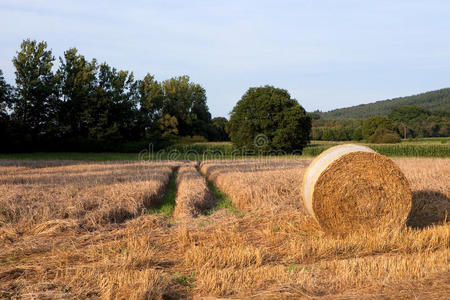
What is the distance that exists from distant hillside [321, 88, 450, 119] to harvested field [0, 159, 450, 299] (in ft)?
394

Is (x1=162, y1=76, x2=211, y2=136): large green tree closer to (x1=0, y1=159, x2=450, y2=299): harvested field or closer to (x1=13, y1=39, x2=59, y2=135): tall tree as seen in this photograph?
(x1=13, y1=39, x2=59, y2=135): tall tree

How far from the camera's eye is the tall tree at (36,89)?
160 feet

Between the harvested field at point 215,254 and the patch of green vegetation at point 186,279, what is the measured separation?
0.06 feet

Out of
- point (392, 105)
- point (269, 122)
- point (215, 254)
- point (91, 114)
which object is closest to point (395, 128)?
point (269, 122)

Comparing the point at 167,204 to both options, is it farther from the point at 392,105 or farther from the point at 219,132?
the point at 392,105

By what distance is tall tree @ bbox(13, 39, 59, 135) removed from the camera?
48844mm

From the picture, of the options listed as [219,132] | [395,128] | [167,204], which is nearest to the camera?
[167,204]

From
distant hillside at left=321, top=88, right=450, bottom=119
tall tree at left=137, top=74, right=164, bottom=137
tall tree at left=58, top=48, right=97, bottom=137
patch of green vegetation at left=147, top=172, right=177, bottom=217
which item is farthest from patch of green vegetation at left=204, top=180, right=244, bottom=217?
distant hillside at left=321, top=88, right=450, bottom=119

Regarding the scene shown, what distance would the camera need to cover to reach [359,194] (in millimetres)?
7840

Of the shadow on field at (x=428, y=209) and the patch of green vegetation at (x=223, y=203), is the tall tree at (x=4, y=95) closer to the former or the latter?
the patch of green vegetation at (x=223, y=203)

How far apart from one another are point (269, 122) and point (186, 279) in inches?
1851

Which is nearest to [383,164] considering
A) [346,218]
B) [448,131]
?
[346,218]

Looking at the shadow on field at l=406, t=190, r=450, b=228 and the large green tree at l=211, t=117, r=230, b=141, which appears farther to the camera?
the large green tree at l=211, t=117, r=230, b=141

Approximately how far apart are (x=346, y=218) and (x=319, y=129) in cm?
7684
